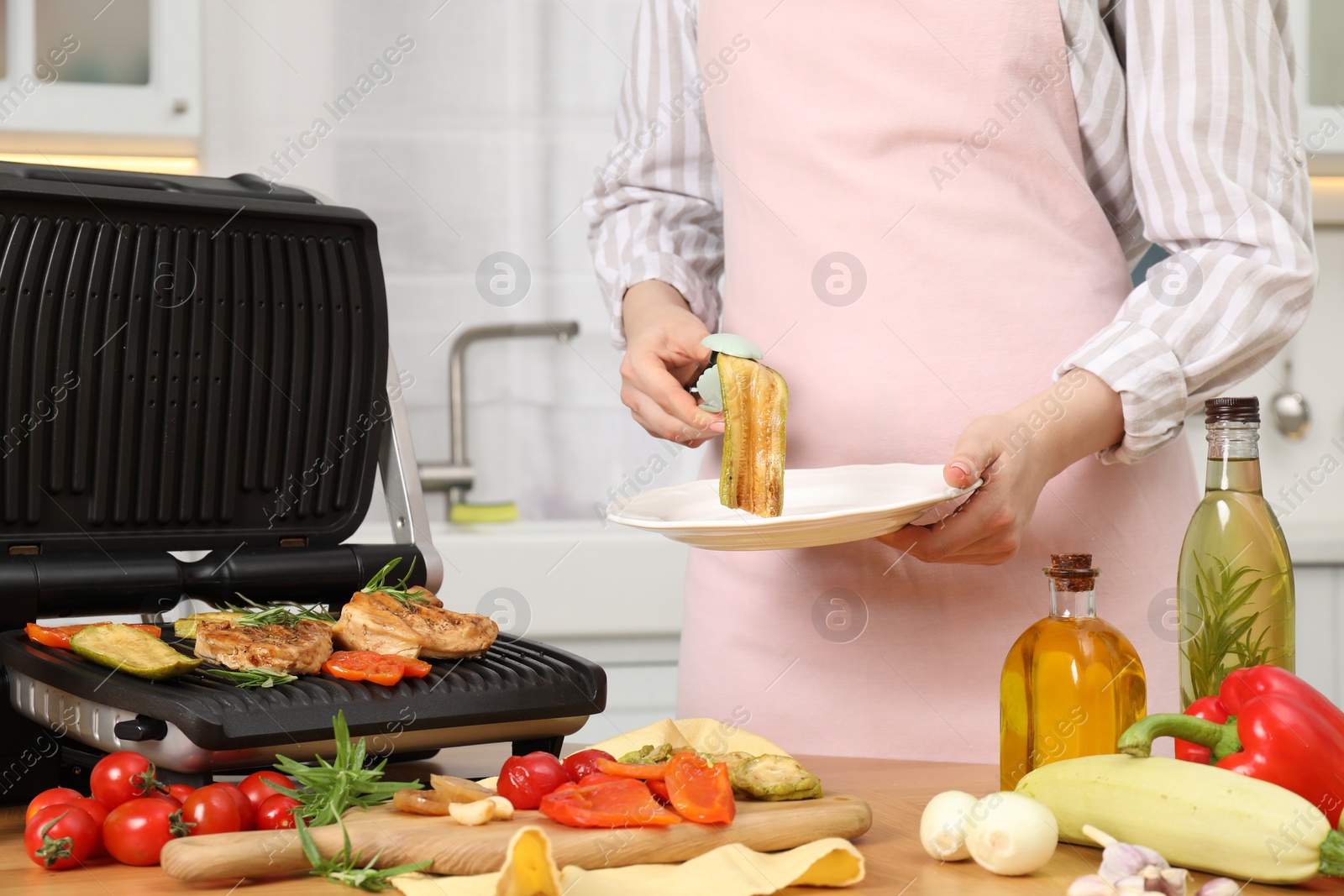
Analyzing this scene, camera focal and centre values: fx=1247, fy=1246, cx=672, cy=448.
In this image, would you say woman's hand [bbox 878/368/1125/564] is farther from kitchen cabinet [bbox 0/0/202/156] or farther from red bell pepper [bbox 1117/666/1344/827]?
kitchen cabinet [bbox 0/0/202/156]

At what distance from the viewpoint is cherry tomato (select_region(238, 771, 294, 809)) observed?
0.75m

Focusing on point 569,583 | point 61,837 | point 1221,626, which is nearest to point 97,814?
point 61,837

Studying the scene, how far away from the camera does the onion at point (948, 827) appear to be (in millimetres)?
680

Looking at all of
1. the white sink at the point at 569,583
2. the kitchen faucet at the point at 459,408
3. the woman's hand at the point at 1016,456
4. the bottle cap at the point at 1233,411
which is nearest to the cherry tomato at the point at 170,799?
the woman's hand at the point at 1016,456

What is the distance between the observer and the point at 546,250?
2684 millimetres

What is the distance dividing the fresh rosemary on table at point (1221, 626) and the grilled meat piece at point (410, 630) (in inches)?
19.8

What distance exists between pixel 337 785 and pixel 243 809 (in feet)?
0.22

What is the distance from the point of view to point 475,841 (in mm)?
661

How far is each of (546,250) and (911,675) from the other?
172cm

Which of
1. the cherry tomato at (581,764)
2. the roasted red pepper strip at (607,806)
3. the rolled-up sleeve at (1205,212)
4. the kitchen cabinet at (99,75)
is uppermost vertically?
the kitchen cabinet at (99,75)

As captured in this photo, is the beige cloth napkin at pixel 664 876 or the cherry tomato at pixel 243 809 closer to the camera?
the beige cloth napkin at pixel 664 876

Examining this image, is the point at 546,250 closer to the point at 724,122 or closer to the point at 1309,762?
the point at 724,122

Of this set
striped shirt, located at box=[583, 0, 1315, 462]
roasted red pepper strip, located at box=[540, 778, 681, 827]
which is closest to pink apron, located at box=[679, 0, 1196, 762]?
striped shirt, located at box=[583, 0, 1315, 462]

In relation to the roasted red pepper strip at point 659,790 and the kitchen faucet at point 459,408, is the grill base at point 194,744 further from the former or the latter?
the kitchen faucet at point 459,408
